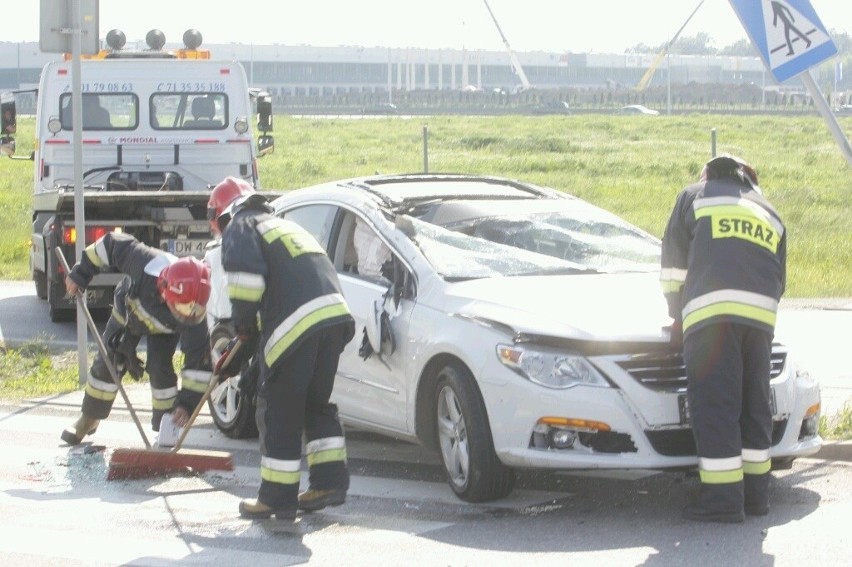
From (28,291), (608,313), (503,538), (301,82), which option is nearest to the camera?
(503,538)

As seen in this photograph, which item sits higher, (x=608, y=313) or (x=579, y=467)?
(x=608, y=313)

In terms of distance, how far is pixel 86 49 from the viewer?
1020cm

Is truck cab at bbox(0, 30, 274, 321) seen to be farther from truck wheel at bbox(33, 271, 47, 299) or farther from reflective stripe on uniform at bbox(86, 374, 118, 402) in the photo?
reflective stripe on uniform at bbox(86, 374, 118, 402)

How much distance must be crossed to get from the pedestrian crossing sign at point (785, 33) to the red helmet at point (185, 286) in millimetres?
3166

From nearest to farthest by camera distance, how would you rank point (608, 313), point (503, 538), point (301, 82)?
point (503, 538) < point (608, 313) < point (301, 82)

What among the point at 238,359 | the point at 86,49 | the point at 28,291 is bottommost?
the point at 28,291

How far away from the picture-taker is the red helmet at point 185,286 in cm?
770

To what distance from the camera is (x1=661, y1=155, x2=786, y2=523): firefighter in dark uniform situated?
6.22 m

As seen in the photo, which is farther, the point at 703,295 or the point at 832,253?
the point at 832,253

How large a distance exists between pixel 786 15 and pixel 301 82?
13152 cm

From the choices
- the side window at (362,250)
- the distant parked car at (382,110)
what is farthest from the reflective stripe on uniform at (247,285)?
the distant parked car at (382,110)

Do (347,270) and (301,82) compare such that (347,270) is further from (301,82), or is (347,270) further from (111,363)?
(301,82)

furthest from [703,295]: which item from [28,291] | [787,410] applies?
[28,291]

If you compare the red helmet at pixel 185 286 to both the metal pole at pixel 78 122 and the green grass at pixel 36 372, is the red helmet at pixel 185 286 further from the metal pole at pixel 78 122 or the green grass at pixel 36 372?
the green grass at pixel 36 372
